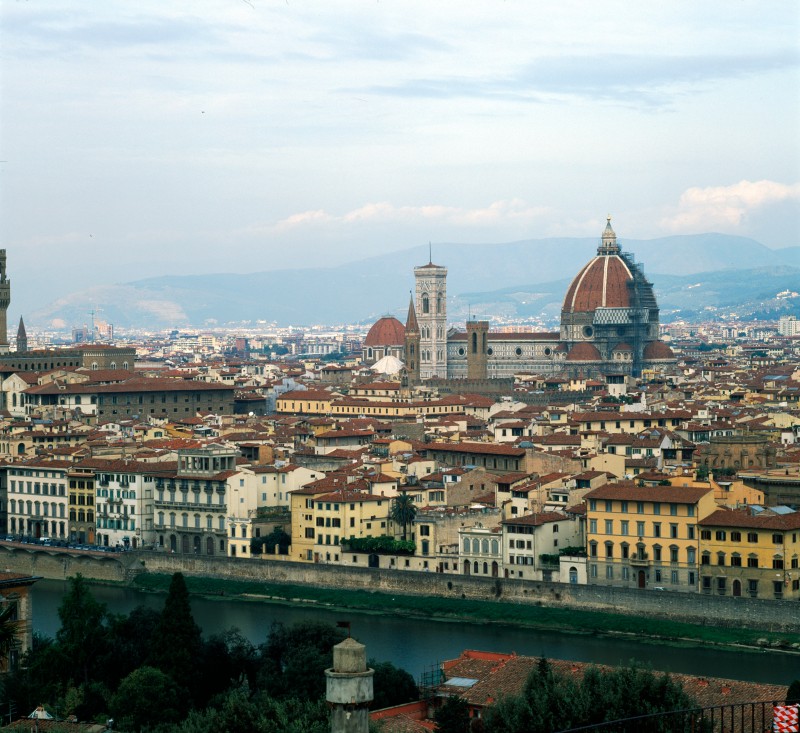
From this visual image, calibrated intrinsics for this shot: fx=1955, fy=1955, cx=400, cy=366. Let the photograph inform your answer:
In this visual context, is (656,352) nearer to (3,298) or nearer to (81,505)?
(3,298)

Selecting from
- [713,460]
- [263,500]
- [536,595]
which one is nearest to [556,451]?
[713,460]

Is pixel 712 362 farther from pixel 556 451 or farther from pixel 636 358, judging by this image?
pixel 556 451

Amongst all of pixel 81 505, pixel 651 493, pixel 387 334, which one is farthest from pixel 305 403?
pixel 387 334

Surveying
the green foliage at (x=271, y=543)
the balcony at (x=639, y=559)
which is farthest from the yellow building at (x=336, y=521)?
the balcony at (x=639, y=559)

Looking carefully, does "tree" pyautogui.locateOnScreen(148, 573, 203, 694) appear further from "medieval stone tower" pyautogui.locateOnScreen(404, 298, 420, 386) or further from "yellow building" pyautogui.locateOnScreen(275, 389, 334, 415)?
"medieval stone tower" pyautogui.locateOnScreen(404, 298, 420, 386)

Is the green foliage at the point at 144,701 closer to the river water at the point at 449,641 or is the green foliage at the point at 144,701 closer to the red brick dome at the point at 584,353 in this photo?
the river water at the point at 449,641

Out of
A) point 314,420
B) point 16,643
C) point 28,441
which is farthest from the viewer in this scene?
point 314,420

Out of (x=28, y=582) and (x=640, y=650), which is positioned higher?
(x=28, y=582)
